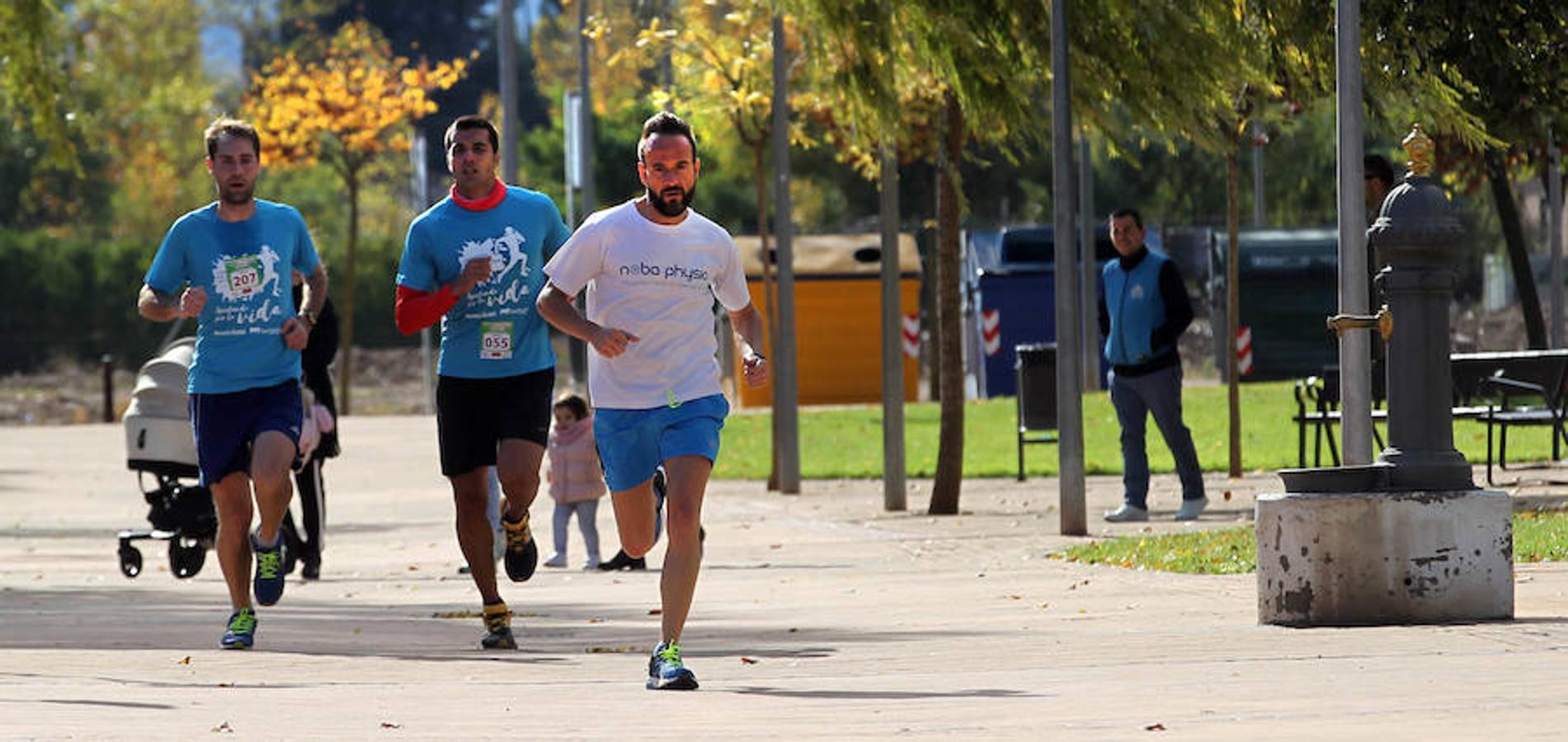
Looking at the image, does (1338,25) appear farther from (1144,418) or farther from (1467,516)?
(1144,418)

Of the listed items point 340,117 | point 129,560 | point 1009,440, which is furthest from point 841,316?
point 129,560

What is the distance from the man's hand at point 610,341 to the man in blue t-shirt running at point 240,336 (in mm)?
2470

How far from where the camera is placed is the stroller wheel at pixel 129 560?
53.7ft

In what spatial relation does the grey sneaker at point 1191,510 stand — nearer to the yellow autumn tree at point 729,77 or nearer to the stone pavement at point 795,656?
the stone pavement at point 795,656

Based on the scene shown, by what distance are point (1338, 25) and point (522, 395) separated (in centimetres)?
470

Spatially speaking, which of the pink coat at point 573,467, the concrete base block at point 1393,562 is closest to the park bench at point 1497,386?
the pink coat at point 573,467

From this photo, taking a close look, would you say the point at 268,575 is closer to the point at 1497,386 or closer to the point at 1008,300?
the point at 1497,386

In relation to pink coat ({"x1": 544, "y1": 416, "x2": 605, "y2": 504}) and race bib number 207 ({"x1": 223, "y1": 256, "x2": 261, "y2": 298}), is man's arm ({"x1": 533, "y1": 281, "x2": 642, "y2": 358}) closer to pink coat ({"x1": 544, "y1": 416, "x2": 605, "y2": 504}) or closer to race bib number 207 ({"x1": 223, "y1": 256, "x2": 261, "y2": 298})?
race bib number 207 ({"x1": 223, "y1": 256, "x2": 261, "y2": 298})

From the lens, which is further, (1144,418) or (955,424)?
(955,424)

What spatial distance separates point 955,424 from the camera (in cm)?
2088

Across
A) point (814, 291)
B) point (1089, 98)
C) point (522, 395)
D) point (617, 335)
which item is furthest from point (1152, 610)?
point (814, 291)

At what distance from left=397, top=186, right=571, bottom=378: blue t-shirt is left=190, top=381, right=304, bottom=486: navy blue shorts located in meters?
0.90

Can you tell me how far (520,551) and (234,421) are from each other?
4.44 feet

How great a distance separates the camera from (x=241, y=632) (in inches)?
432
